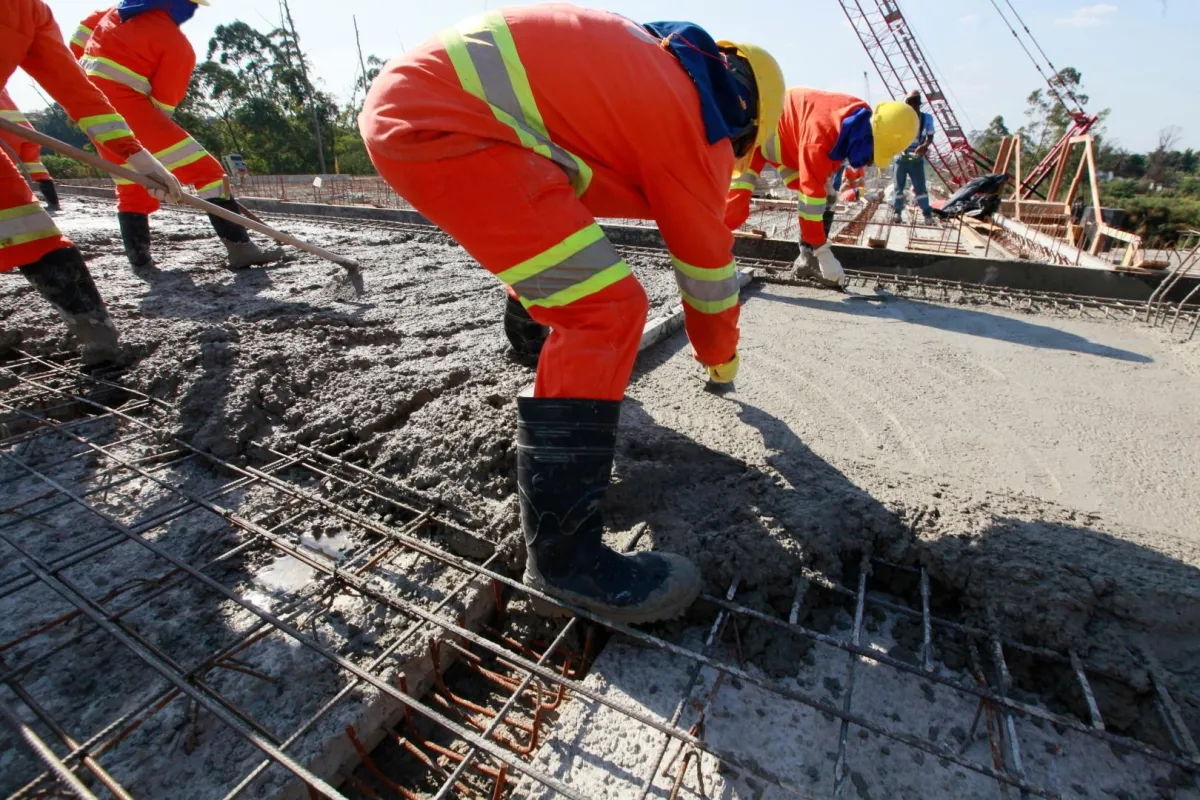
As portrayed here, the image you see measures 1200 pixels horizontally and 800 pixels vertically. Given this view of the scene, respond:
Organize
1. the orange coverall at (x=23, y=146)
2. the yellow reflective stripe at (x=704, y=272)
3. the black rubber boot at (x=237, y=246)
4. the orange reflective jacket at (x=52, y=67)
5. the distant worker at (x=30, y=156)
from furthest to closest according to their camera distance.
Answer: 1. the distant worker at (x=30, y=156)
2. the orange coverall at (x=23, y=146)
3. the black rubber boot at (x=237, y=246)
4. the orange reflective jacket at (x=52, y=67)
5. the yellow reflective stripe at (x=704, y=272)

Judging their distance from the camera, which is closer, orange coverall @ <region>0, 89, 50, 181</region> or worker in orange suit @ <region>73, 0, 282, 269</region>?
worker in orange suit @ <region>73, 0, 282, 269</region>

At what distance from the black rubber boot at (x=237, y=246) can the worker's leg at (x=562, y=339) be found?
14.0 ft

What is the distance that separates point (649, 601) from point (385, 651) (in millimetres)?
697

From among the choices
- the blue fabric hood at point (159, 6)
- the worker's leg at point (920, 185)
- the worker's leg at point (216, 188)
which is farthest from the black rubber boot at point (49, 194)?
the worker's leg at point (920, 185)

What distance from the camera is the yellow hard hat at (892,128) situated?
433 cm

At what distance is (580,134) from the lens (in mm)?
1575

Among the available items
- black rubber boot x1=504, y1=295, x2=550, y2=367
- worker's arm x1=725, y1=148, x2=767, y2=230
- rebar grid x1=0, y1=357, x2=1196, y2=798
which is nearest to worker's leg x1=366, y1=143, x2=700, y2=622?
rebar grid x1=0, y1=357, x2=1196, y2=798

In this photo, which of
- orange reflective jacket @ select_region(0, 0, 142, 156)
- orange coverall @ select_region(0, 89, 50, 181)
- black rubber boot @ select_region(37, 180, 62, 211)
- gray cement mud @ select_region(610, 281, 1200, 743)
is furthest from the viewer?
black rubber boot @ select_region(37, 180, 62, 211)

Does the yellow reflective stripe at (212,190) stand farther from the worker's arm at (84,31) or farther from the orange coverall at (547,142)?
the orange coverall at (547,142)

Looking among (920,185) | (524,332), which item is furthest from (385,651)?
(920,185)

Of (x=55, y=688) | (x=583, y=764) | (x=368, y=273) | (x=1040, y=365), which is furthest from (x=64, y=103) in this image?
(x=1040, y=365)

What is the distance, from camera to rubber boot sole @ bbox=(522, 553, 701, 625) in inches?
60.7

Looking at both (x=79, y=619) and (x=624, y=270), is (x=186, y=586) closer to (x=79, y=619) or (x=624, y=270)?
(x=79, y=619)

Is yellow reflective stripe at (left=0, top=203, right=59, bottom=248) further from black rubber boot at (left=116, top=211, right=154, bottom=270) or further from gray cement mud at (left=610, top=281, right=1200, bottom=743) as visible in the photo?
gray cement mud at (left=610, top=281, right=1200, bottom=743)
